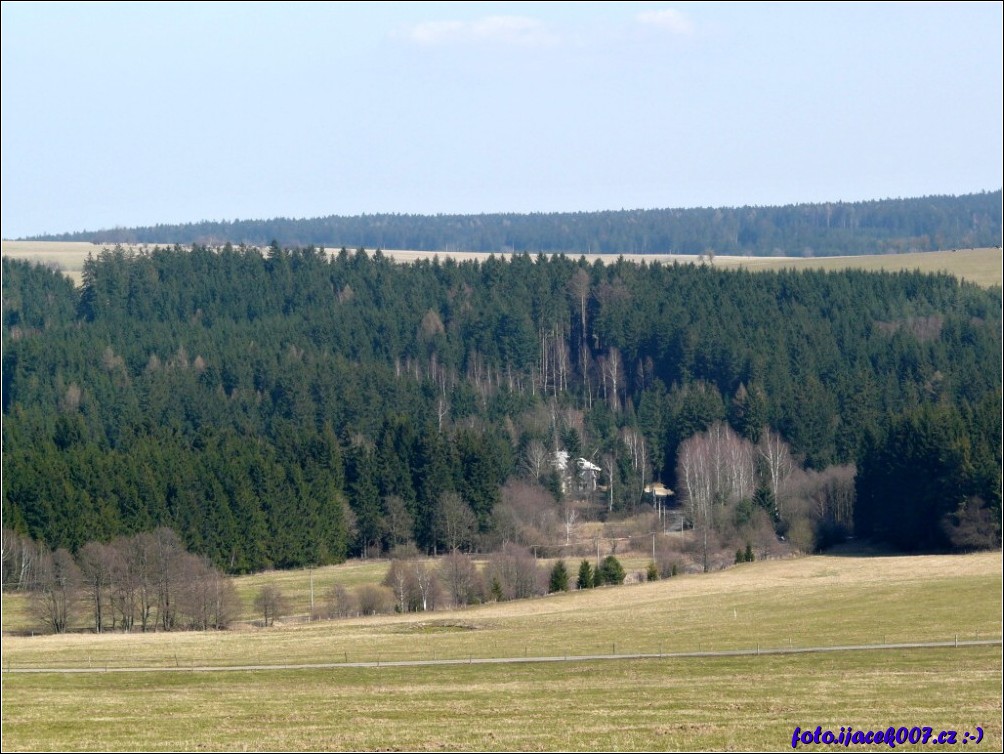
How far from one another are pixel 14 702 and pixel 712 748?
18.4 m

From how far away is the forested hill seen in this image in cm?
9631

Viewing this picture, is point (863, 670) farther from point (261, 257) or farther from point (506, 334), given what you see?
point (261, 257)

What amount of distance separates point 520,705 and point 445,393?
119143 mm

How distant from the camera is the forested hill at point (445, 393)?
96312mm

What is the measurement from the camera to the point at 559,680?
42906 millimetres

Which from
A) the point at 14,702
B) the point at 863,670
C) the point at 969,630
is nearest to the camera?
the point at 14,702

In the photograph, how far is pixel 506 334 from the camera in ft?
562

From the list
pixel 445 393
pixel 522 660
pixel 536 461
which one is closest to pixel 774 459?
pixel 536 461

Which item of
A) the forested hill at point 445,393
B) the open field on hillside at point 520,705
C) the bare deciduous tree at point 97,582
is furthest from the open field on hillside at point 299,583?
the open field on hillside at point 520,705

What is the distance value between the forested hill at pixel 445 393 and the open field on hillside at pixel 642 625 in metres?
17.6

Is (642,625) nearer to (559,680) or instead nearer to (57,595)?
(559,680)

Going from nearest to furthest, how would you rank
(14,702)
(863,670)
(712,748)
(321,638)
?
1. (712,748)
2. (14,702)
3. (863,670)
4. (321,638)

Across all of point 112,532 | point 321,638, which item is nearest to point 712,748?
point 321,638

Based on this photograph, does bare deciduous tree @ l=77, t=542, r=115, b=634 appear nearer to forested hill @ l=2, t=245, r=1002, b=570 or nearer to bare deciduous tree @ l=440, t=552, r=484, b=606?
forested hill @ l=2, t=245, r=1002, b=570
